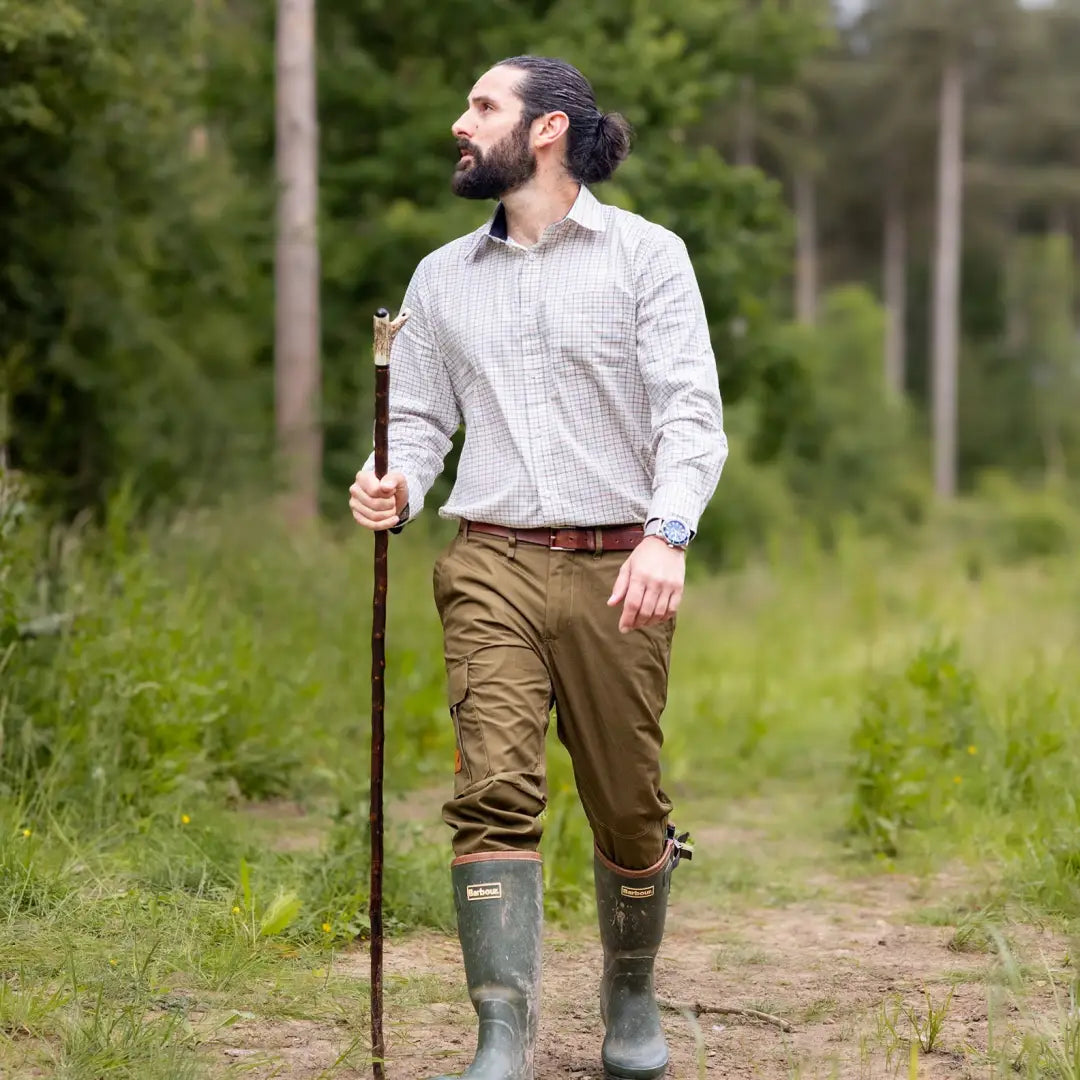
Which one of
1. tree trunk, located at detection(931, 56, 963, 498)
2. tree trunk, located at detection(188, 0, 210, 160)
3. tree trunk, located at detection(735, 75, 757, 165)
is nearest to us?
tree trunk, located at detection(188, 0, 210, 160)

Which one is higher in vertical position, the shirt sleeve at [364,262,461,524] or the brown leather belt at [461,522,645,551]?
the shirt sleeve at [364,262,461,524]

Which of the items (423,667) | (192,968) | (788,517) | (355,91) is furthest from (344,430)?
(788,517)

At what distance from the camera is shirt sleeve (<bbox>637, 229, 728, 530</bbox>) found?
3383 mm

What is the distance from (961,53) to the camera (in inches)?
1580

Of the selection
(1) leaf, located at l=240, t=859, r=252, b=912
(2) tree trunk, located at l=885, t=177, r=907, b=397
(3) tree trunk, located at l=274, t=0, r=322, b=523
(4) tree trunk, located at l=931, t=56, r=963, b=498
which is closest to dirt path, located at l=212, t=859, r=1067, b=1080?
(1) leaf, located at l=240, t=859, r=252, b=912

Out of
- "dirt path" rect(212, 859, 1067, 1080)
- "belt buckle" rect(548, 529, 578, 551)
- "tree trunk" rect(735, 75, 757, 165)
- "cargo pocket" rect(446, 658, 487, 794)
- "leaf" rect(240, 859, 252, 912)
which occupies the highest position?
"tree trunk" rect(735, 75, 757, 165)

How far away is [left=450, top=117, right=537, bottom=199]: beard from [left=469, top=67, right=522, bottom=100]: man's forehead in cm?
9

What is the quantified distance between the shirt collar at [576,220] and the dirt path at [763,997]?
1878mm

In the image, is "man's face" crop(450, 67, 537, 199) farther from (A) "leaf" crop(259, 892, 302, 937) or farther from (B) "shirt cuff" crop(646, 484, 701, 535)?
(A) "leaf" crop(259, 892, 302, 937)

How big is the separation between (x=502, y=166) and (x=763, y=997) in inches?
93.5

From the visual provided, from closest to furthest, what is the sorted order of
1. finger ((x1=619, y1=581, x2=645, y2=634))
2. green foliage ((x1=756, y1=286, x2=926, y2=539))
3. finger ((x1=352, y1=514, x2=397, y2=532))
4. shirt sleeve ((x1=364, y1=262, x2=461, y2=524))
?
1. finger ((x1=619, y1=581, x2=645, y2=634))
2. finger ((x1=352, y1=514, x2=397, y2=532))
3. shirt sleeve ((x1=364, y1=262, x2=461, y2=524))
4. green foliage ((x1=756, y1=286, x2=926, y2=539))

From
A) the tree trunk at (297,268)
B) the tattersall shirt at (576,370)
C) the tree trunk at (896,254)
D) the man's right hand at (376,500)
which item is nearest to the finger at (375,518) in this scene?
the man's right hand at (376,500)

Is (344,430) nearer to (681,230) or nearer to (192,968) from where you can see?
(681,230)

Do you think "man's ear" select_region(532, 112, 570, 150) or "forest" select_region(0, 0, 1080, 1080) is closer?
"man's ear" select_region(532, 112, 570, 150)
